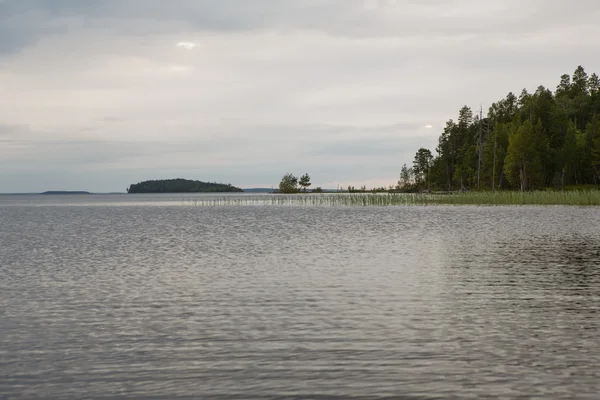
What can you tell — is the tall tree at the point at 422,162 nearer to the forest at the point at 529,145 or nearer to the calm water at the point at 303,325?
the forest at the point at 529,145

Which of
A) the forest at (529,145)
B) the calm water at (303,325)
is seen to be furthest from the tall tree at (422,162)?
the calm water at (303,325)

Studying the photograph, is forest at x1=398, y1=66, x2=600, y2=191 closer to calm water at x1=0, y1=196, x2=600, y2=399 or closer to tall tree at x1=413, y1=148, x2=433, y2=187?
tall tree at x1=413, y1=148, x2=433, y2=187

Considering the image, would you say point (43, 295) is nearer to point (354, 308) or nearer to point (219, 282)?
point (219, 282)

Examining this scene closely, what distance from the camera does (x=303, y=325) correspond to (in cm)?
1459

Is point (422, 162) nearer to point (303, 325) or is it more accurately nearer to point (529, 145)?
point (529, 145)

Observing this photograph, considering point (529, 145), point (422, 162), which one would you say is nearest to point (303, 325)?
point (529, 145)

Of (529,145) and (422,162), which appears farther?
(422,162)

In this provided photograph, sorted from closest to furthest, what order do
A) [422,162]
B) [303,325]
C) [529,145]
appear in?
[303,325]
[529,145]
[422,162]

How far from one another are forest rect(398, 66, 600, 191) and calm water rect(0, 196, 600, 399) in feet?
301

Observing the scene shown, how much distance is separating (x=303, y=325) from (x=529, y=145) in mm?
107105

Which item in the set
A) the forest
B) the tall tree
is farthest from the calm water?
the tall tree

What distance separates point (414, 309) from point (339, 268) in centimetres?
862

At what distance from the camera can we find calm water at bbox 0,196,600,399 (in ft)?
33.8

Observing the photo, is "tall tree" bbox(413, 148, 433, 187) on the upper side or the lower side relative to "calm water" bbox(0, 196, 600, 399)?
upper
